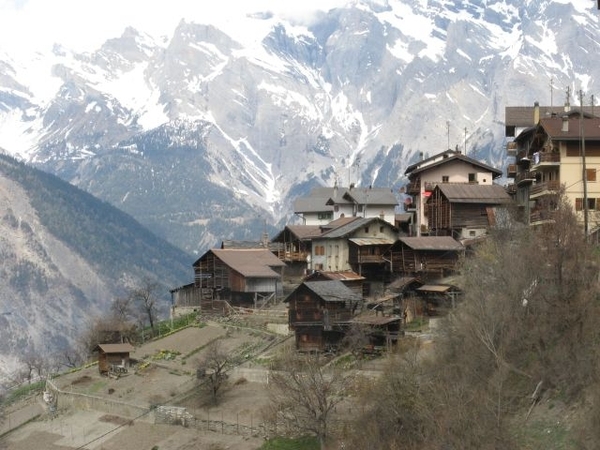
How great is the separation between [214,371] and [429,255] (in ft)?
67.2

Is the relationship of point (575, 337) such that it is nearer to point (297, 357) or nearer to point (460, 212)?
point (297, 357)

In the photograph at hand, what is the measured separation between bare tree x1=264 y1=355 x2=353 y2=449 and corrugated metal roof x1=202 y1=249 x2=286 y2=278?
34.9 meters

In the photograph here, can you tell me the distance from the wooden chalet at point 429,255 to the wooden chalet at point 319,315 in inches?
332

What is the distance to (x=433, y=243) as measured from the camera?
88062mm

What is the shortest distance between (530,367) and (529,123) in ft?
168

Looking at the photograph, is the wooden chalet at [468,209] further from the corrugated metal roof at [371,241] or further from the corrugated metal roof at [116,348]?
the corrugated metal roof at [116,348]

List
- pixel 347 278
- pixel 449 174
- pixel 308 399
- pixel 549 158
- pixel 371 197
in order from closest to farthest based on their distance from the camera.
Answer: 1. pixel 308 399
2. pixel 549 158
3. pixel 347 278
4. pixel 449 174
5. pixel 371 197

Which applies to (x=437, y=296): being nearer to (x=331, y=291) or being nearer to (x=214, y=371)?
(x=331, y=291)

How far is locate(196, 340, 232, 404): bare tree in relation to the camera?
7544 cm

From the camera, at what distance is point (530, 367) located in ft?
170

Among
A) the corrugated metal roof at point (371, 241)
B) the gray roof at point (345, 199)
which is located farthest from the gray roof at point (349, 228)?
the gray roof at point (345, 199)

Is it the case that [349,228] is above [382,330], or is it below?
above

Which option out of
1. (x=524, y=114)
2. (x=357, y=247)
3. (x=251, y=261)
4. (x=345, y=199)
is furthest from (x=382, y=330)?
(x=345, y=199)

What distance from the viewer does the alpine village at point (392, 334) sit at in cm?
5038
